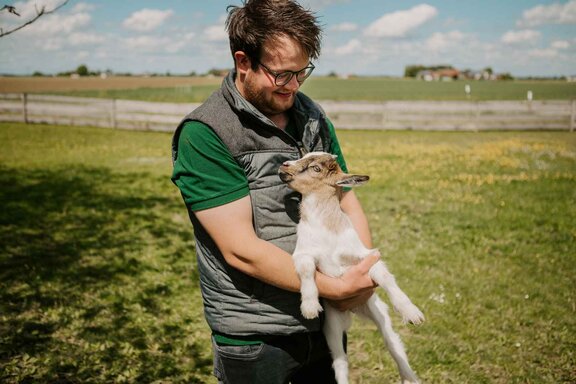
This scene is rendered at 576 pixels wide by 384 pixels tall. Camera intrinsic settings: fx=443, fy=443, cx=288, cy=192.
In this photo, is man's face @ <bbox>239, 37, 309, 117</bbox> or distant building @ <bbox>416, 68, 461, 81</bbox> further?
distant building @ <bbox>416, 68, 461, 81</bbox>

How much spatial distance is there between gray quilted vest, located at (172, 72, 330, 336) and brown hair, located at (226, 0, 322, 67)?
0.21 metres

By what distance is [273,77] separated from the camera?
2.10m

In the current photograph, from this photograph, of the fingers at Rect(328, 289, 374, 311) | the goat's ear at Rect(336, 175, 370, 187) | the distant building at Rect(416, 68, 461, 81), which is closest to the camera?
the fingers at Rect(328, 289, 374, 311)

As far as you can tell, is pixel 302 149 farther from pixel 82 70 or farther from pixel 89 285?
pixel 82 70

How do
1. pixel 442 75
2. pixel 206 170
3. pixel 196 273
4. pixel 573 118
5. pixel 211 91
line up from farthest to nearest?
pixel 442 75
pixel 211 91
pixel 573 118
pixel 196 273
pixel 206 170

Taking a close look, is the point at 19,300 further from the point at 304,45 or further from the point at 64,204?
the point at 304,45

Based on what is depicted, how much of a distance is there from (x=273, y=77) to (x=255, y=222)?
0.69 m

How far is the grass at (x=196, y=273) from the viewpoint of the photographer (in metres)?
4.98

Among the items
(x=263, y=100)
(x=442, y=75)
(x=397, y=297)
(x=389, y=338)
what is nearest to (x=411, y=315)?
(x=397, y=297)

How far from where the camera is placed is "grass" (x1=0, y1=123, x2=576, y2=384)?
4977 millimetres

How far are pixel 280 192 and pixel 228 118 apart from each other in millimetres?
447

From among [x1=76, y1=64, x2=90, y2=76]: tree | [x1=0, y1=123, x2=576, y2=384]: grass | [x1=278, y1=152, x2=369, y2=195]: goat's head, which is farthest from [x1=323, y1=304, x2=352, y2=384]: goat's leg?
[x1=76, y1=64, x2=90, y2=76]: tree

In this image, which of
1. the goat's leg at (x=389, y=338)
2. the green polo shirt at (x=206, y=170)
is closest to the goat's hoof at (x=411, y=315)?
the goat's leg at (x=389, y=338)

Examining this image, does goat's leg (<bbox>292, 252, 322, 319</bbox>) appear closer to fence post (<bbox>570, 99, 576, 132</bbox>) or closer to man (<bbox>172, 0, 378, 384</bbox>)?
man (<bbox>172, 0, 378, 384</bbox>)
